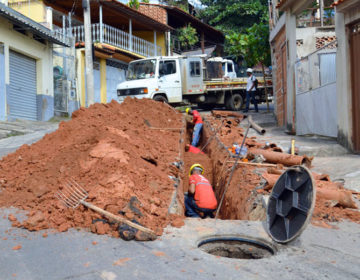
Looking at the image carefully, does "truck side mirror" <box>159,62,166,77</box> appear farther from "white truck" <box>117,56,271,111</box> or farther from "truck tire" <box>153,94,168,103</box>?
"truck tire" <box>153,94,168,103</box>

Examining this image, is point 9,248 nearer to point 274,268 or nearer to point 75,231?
point 75,231

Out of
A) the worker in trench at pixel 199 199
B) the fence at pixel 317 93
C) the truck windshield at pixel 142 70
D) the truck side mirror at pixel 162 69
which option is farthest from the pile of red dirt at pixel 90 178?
the truck side mirror at pixel 162 69

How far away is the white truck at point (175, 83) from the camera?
15.1 m

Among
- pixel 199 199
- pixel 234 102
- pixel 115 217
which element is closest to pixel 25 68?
pixel 234 102

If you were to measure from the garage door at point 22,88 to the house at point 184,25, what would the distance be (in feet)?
36.6

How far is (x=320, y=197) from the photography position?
5188 mm

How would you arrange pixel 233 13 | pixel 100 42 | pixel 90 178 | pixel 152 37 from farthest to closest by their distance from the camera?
pixel 233 13 < pixel 152 37 < pixel 100 42 < pixel 90 178

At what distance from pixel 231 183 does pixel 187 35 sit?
21.2m

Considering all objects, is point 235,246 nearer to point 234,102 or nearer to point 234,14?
point 234,102

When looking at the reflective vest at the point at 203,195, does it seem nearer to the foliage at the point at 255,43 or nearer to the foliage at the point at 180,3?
the foliage at the point at 255,43

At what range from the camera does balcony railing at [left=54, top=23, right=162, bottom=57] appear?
2011 cm

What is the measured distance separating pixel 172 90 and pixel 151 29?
36.8ft

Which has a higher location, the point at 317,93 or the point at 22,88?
the point at 22,88

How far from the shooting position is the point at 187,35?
2692 centimetres
